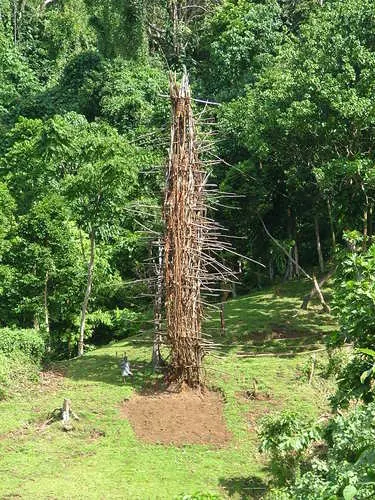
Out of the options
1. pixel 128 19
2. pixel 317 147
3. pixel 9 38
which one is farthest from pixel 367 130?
pixel 9 38

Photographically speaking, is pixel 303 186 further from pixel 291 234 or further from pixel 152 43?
pixel 152 43

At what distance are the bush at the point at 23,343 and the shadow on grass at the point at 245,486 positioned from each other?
528 centimetres

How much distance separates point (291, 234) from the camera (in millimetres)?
20703

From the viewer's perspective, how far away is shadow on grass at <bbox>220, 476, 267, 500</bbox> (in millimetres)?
9727

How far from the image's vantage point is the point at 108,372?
1398 centimetres

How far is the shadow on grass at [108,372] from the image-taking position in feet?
43.8

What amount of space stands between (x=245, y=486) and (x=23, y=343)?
18.6 feet

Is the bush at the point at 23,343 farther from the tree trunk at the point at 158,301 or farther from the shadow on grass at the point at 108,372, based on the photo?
the tree trunk at the point at 158,301

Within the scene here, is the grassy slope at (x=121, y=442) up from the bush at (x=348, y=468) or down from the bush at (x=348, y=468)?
down

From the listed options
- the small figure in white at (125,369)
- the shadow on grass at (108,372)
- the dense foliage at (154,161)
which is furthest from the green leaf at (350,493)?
the small figure in white at (125,369)

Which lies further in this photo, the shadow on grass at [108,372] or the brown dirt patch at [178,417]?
the shadow on grass at [108,372]

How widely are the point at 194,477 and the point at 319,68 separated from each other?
8.97m

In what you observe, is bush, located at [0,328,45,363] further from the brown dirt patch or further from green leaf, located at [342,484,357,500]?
green leaf, located at [342,484,357,500]

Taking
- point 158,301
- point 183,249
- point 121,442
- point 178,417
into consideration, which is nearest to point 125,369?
point 158,301
